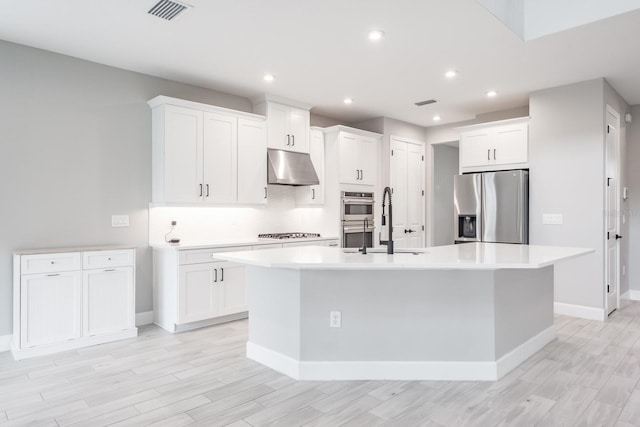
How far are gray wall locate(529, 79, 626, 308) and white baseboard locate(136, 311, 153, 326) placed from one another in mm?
4690

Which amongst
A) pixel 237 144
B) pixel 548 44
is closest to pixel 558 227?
pixel 548 44

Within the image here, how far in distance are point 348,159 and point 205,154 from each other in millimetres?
2130

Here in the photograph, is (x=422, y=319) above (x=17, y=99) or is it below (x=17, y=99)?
below

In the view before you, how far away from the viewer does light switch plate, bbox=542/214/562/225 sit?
4820 millimetres

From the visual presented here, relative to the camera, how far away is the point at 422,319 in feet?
9.53

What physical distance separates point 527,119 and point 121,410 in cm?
528

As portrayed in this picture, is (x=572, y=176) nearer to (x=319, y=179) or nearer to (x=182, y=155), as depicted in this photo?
(x=319, y=179)

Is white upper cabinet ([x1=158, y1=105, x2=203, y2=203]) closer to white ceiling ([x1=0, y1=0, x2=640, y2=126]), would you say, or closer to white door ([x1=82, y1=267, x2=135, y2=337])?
white ceiling ([x1=0, y1=0, x2=640, y2=126])

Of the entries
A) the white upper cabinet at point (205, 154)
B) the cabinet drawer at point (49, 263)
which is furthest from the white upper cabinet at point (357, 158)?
the cabinet drawer at point (49, 263)

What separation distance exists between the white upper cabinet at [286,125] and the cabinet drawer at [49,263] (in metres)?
2.56

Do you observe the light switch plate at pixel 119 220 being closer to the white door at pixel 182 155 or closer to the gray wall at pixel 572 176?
the white door at pixel 182 155

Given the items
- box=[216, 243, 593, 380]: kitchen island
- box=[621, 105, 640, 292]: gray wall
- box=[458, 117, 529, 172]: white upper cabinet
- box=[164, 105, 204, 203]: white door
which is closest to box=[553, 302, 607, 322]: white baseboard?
box=[621, 105, 640, 292]: gray wall

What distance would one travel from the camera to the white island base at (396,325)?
2.88 meters

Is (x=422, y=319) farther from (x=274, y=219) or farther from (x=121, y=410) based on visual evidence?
(x=274, y=219)
